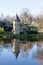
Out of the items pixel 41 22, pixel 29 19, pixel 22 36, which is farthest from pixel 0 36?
pixel 29 19

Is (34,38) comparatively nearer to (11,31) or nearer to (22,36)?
(22,36)

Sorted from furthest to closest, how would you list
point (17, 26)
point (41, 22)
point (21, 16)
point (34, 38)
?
point (21, 16), point (41, 22), point (17, 26), point (34, 38)

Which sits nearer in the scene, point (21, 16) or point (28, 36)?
point (28, 36)

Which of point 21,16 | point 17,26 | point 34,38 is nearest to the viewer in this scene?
point 34,38

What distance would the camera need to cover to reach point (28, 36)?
24.5m

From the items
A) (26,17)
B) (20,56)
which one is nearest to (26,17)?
(26,17)

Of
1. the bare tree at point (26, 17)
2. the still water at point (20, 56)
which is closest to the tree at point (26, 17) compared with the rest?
the bare tree at point (26, 17)

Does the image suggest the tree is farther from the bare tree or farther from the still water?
the still water

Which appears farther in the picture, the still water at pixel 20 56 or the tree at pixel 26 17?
the tree at pixel 26 17

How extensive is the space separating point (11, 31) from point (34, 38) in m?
4.38

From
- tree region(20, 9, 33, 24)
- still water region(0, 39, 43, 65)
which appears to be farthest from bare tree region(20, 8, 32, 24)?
still water region(0, 39, 43, 65)

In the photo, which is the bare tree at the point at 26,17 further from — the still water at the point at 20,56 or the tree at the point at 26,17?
the still water at the point at 20,56

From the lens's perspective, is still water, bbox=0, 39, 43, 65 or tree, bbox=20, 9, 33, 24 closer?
still water, bbox=0, 39, 43, 65

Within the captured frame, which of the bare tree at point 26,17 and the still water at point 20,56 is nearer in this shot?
the still water at point 20,56
